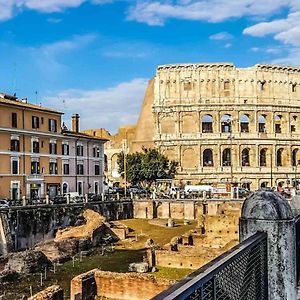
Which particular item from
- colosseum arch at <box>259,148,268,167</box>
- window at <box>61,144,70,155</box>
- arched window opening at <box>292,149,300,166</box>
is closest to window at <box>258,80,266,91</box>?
colosseum arch at <box>259,148,268,167</box>

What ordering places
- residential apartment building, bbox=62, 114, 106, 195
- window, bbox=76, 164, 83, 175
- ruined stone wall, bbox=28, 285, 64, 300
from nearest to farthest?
ruined stone wall, bbox=28, 285, 64, 300
residential apartment building, bbox=62, 114, 106, 195
window, bbox=76, 164, 83, 175

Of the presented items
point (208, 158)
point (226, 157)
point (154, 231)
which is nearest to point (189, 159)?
point (208, 158)

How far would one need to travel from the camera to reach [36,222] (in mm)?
42250

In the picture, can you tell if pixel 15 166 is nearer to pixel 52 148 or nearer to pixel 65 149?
pixel 52 148

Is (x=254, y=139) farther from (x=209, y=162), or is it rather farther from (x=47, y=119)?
(x=47, y=119)

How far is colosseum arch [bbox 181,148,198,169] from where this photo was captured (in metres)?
81.1

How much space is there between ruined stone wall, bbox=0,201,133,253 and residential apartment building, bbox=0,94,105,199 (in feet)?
17.4

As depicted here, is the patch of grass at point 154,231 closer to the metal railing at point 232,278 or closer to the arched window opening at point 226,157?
the arched window opening at point 226,157

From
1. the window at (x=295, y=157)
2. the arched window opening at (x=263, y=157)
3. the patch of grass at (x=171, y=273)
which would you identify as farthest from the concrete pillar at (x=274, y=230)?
the window at (x=295, y=157)

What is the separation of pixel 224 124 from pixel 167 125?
30.8 feet

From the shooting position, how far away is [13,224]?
3925cm

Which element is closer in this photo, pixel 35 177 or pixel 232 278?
pixel 232 278

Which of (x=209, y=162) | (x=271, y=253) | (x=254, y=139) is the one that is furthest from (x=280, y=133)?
(x=271, y=253)

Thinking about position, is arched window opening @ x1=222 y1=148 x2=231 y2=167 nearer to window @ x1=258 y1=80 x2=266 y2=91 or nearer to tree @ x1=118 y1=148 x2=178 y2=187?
tree @ x1=118 y1=148 x2=178 y2=187
